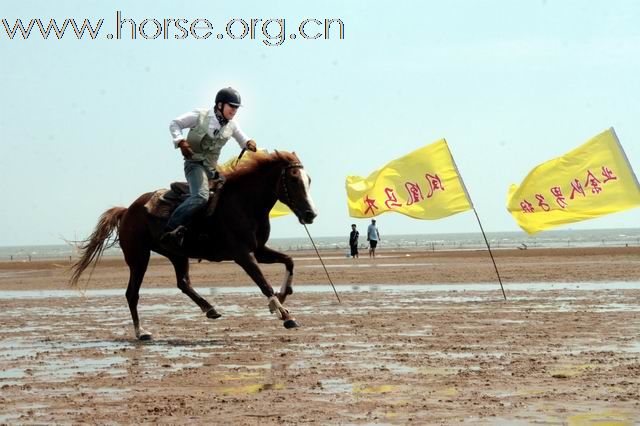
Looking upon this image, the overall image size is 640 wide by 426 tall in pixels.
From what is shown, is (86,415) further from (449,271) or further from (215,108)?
(449,271)

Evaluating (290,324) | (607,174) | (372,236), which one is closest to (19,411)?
(290,324)

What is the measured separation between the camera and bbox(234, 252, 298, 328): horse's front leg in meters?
12.9

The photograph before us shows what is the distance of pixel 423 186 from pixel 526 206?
8.06 feet

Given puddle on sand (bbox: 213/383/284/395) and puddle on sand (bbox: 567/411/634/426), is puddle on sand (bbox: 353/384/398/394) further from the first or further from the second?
puddle on sand (bbox: 567/411/634/426)

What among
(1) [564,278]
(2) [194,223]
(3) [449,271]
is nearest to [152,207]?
(2) [194,223]

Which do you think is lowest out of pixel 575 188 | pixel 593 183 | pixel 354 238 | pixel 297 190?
pixel 354 238

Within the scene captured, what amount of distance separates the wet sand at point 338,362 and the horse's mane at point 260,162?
2.01 metres

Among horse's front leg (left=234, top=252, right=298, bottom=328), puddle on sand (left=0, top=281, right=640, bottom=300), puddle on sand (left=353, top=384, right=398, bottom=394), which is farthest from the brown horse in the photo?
puddle on sand (left=0, top=281, right=640, bottom=300)

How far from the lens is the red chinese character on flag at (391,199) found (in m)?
26.6

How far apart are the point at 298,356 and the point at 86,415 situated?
354cm

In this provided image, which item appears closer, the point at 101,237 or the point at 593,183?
the point at 101,237

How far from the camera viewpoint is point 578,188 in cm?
2405

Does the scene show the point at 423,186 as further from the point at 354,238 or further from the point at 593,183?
the point at 354,238

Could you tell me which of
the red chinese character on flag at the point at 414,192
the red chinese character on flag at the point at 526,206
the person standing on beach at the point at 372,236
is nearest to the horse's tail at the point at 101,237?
the red chinese character on flag at the point at 414,192
